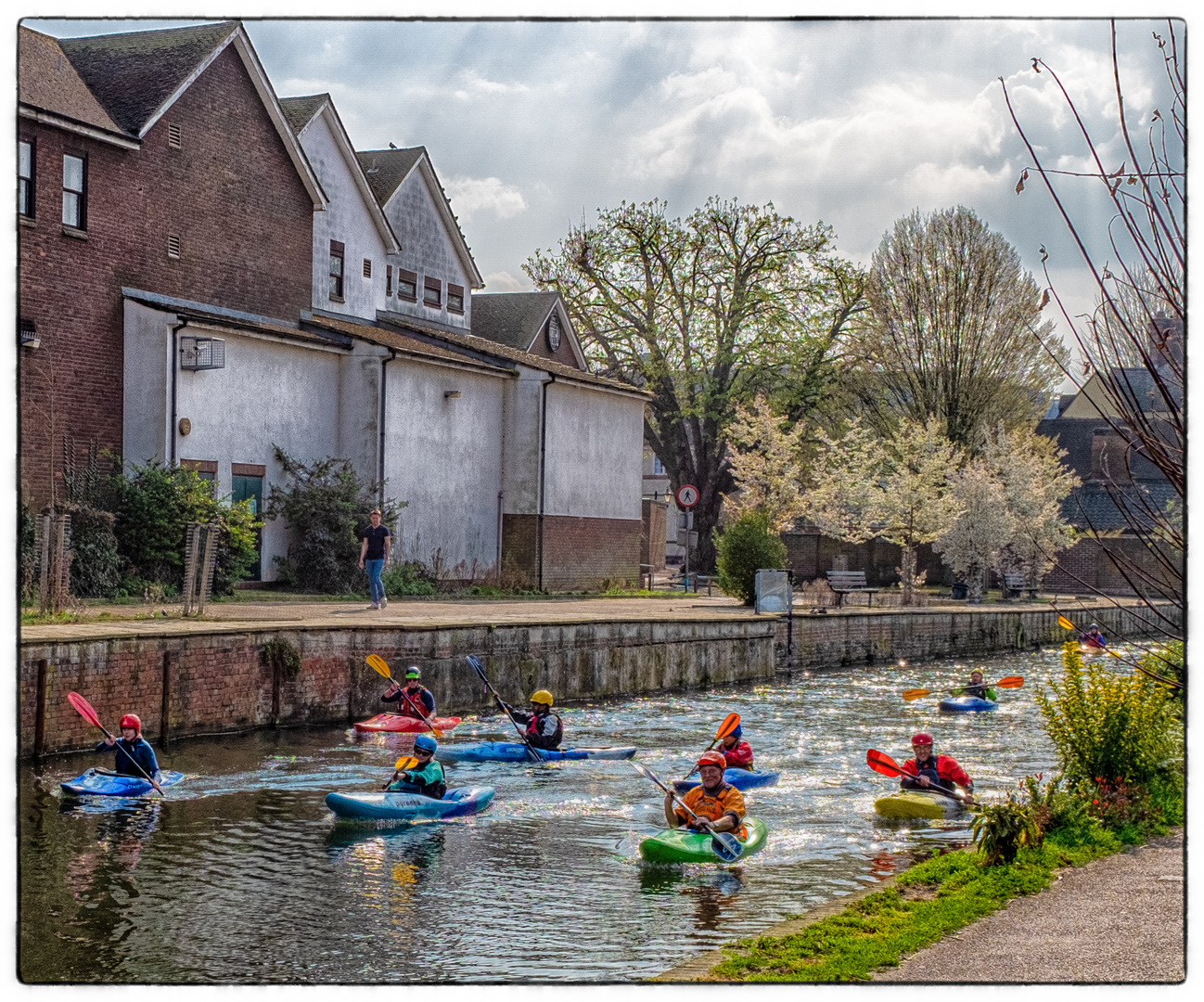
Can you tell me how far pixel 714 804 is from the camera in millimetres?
13836

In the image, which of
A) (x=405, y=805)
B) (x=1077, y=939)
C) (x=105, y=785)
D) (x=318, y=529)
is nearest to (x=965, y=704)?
(x=318, y=529)

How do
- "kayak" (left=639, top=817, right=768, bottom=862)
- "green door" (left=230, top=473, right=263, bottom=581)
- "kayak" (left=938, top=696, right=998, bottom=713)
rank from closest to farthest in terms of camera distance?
1. "kayak" (left=639, top=817, right=768, bottom=862)
2. "kayak" (left=938, top=696, right=998, bottom=713)
3. "green door" (left=230, top=473, right=263, bottom=581)

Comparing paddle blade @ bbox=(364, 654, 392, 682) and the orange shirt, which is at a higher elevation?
paddle blade @ bbox=(364, 654, 392, 682)

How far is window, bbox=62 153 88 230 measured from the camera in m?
24.9

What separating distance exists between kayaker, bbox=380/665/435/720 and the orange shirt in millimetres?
6811

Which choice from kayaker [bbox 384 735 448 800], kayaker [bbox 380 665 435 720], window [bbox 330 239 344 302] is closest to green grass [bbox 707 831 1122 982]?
kayaker [bbox 384 735 448 800]

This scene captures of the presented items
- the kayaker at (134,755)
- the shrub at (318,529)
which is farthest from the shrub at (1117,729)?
the shrub at (318,529)

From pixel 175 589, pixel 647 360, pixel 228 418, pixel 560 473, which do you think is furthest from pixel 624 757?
pixel 647 360

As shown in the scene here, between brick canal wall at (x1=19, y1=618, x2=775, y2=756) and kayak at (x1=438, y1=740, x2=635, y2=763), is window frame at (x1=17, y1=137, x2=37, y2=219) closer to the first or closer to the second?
brick canal wall at (x1=19, y1=618, x2=775, y2=756)

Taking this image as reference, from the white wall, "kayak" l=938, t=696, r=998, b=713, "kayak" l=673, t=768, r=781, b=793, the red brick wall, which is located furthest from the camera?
the white wall

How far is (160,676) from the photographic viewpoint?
1742 cm

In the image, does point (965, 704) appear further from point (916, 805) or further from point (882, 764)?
point (916, 805)

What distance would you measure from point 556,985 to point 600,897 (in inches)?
206

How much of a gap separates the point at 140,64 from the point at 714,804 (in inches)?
795
